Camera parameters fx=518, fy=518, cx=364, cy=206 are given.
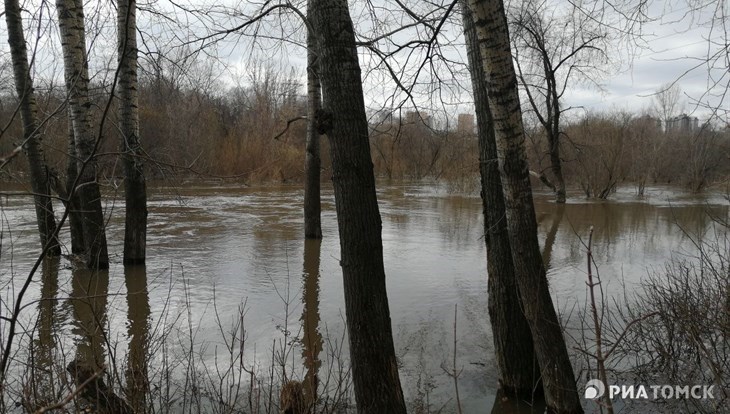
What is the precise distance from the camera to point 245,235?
41.6 ft

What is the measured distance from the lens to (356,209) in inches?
131

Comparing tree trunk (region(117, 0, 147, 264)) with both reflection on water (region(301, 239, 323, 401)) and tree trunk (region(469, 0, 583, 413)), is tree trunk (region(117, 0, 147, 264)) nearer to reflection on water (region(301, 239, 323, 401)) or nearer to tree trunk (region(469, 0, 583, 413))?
reflection on water (region(301, 239, 323, 401))

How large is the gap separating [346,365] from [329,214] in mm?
13077

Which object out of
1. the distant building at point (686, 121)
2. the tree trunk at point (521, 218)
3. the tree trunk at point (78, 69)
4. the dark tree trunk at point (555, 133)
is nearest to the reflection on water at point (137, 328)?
the tree trunk at point (78, 69)

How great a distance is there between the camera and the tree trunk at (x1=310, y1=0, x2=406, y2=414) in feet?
10.7

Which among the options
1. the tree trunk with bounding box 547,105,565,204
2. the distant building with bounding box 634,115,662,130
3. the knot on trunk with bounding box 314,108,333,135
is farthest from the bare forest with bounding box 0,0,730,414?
the distant building with bounding box 634,115,662,130

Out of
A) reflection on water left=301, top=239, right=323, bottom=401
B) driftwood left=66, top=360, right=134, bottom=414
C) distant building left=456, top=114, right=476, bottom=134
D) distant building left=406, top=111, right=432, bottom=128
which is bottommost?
reflection on water left=301, top=239, right=323, bottom=401

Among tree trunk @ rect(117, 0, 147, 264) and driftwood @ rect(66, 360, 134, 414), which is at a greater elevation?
tree trunk @ rect(117, 0, 147, 264)

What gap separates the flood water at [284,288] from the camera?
4703 millimetres

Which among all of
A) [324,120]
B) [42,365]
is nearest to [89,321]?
[42,365]

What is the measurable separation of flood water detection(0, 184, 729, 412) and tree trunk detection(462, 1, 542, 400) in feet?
1.20

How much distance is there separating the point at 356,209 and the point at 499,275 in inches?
69.9

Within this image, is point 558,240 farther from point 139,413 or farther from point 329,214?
point 139,413

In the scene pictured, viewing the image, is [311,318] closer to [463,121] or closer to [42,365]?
[42,365]
